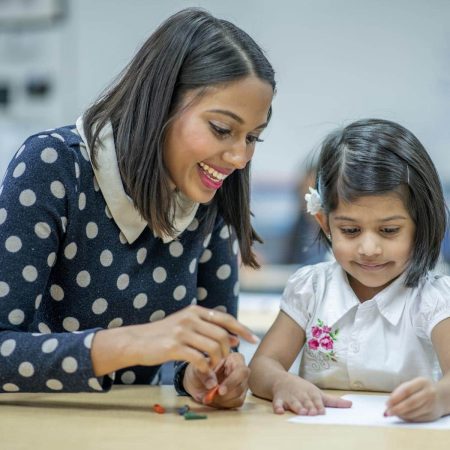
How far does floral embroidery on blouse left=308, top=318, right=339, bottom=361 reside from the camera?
1745mm

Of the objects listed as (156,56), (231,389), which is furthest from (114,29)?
(231,389)

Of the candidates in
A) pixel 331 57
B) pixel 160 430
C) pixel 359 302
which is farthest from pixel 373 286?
pixel 331 57

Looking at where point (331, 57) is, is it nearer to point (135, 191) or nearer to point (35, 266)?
point (135, 191)

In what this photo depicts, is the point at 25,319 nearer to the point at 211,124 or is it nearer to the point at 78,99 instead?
the point at 211,124

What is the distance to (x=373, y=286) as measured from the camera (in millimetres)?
1741

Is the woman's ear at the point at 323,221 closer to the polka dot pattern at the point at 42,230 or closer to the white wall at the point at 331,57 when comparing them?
the polka dot pattern at the point at 42,230

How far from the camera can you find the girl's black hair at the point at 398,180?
1.68 meters

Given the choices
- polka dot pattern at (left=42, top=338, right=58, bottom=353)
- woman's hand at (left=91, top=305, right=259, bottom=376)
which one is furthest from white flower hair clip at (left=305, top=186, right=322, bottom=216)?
polka dot pattern at (left=42, top=338, right=58, bottom=353)

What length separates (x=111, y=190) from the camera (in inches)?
63.3

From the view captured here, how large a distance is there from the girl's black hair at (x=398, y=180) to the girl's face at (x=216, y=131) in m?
0.23

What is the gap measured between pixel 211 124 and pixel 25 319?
457 millimetres

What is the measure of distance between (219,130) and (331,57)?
254cm

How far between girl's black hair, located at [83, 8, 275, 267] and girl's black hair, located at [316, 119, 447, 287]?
0.78ft

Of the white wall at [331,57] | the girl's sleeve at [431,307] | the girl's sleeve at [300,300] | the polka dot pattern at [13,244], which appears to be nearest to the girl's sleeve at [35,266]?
the polka dot pattern at [13,244]
